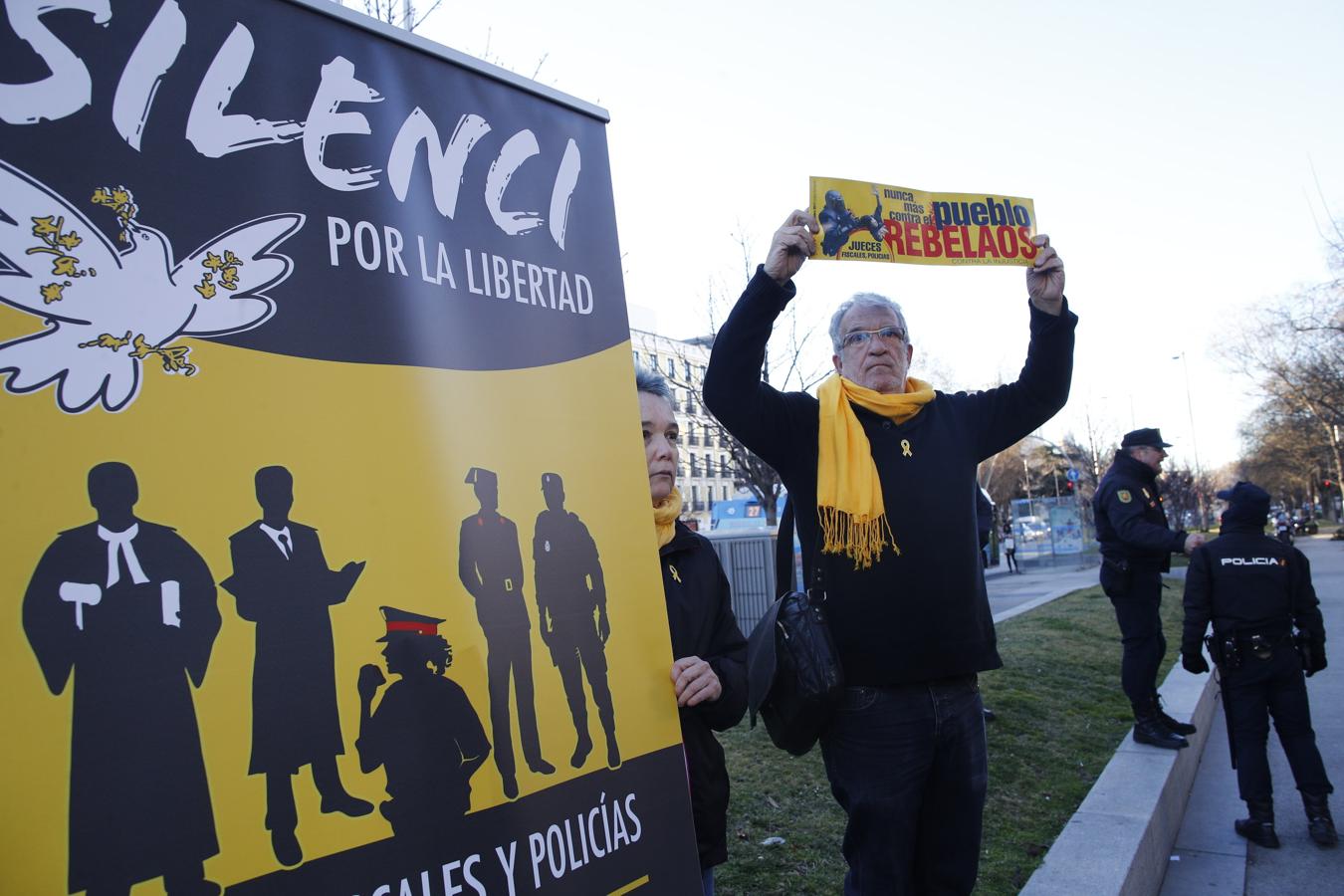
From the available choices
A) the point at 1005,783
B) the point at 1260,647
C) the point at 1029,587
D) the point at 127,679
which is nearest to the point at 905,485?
the point at 127,679

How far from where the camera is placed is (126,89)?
1278 mm

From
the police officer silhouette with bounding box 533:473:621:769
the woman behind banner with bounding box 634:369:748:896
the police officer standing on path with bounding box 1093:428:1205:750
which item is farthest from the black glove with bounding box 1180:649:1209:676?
the police officer silhouette with bounding box 533:473:621:769

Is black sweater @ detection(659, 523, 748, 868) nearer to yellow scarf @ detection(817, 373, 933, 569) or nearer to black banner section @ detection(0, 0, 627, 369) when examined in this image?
yellow scarf @ detection(817, 373, 933, 569)

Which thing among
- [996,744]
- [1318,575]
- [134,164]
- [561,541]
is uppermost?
[134,164]

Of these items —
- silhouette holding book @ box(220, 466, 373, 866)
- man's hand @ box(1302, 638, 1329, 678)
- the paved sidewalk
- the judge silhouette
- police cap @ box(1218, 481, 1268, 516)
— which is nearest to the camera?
the judge silhouette

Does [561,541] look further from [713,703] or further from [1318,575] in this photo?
[1318,575]

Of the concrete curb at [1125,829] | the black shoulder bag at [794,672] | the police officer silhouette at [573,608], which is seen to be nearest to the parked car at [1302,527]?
the concrete curb at [1125,829]

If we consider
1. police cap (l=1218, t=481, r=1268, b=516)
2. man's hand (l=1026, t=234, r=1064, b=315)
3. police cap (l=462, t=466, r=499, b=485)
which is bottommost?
police cap (l=1218, t=481, r=1268, b=516)

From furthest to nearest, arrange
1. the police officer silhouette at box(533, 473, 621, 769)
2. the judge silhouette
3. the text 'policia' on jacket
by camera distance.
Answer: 1. the text 'policia' on jacket
2. the police officer silhouette at box(533, 473, 621, 769)
3. the judge silhouette

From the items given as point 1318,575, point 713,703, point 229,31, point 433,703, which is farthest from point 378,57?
point 1318,575

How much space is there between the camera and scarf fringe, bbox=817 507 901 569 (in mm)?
2545

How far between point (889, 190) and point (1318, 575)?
25.5m

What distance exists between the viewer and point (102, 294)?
1.22 metres

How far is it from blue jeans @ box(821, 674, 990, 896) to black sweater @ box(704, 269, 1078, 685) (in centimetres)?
9
